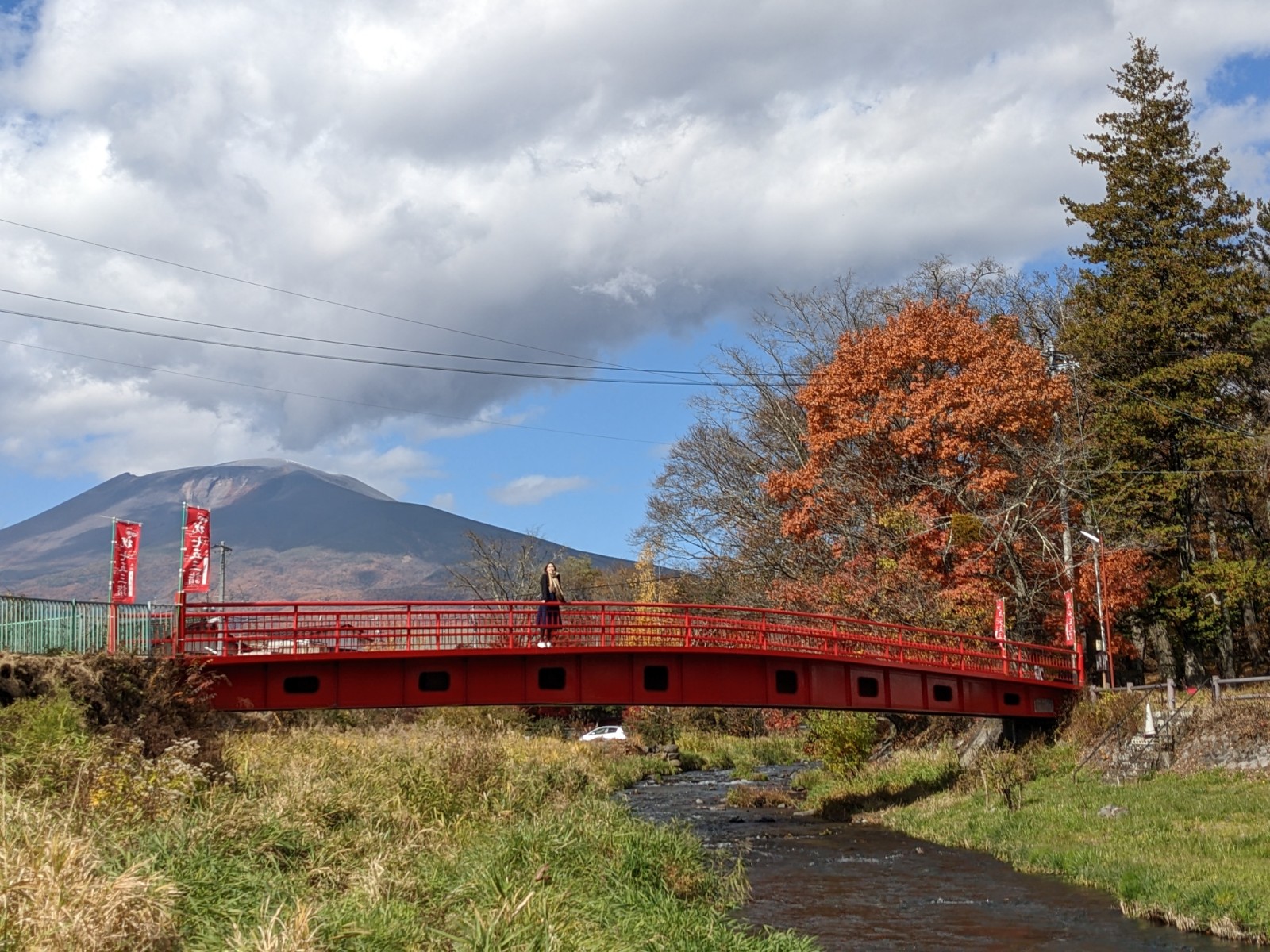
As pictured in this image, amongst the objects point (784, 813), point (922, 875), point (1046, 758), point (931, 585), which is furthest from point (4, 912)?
point (931, 585)

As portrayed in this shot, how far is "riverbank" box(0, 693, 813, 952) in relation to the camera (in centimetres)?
1248

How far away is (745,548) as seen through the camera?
1957 inches

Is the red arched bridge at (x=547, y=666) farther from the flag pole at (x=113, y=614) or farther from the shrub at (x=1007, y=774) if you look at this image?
the shrub at (x=1007, y=774)

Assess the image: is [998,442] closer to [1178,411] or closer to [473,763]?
[1178,411]

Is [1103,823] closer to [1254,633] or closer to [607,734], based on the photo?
[1254,633]

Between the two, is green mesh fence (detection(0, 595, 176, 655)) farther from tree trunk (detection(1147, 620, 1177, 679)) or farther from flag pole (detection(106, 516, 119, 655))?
tree trunk (detection(1147, 620, 1177, 679))

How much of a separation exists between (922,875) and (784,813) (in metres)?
11.1

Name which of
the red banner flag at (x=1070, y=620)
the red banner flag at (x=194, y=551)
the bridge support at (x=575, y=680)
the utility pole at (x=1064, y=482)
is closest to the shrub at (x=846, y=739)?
the bridge support at (x=575, y=680)

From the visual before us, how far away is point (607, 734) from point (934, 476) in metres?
25.8

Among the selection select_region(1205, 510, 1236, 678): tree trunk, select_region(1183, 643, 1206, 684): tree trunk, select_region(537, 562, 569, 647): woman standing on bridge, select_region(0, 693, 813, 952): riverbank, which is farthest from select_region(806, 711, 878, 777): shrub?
select_region(0, 693, 813, 952): riverbank

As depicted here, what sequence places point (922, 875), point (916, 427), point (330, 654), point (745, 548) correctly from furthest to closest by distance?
point (745, 548), point (916, 427), point (330, 654), point (922, 875)

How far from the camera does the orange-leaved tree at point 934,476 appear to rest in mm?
39000

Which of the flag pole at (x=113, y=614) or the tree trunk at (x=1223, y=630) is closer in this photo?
the flag pole at (x=113, y=614)

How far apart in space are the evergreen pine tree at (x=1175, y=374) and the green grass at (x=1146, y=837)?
42.8ft
